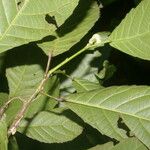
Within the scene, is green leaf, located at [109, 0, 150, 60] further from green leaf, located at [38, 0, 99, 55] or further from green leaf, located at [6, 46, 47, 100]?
green leaf, located at [6, 46, 47, 100]

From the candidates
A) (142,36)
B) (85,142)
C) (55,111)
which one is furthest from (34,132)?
(142,36)

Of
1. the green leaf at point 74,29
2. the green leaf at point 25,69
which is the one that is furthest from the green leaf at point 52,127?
the green leaf at point 74,29

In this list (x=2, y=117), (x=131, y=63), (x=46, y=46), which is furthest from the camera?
(x=131, y=63)

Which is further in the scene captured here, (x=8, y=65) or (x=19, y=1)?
(x=8, y=65)

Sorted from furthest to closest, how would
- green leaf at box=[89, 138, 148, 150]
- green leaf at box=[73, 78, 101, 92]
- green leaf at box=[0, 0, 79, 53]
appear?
green leaf at box=[73, 78, 101, 92] → green leaf at box=[89, 138, 148, 150] → green leaf at box=[0, 0, 79, 53]

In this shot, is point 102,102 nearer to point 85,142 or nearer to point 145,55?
point 145,55

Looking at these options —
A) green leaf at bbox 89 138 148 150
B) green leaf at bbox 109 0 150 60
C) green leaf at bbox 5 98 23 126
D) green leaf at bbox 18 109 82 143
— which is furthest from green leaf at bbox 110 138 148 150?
green leaf at bbox 5 98 23 126
